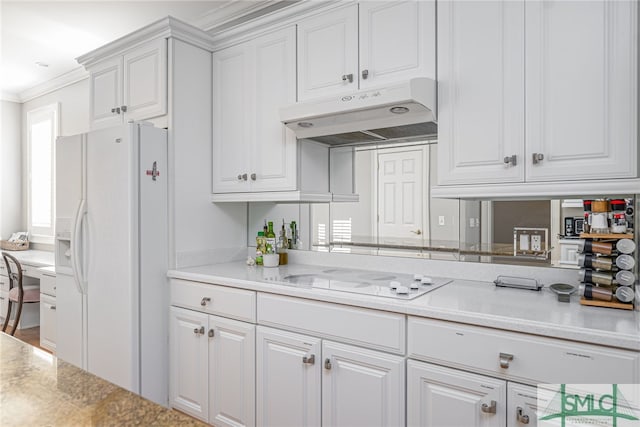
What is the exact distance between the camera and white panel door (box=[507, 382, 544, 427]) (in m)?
1.39

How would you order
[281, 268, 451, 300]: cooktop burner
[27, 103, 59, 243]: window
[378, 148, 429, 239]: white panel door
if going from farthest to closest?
[27, 103, 59, 243]: window < [378, 148, 429, 239]: white panel door < [281, 268, 451, 300]: cooktop burner

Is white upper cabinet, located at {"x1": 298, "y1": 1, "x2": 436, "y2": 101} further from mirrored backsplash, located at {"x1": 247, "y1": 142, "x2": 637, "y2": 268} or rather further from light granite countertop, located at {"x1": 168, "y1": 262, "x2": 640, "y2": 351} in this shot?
light granite countertop, located at {"x1": 168, "y1": 262, "x2": 640, "y2": 351}

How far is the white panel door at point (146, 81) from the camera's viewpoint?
262cm

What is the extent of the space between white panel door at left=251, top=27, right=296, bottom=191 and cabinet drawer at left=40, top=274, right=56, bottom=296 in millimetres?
2332

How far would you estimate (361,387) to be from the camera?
177cm

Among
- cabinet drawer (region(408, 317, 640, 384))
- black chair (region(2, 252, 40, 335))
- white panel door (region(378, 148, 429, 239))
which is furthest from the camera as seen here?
black chair (region(2, 252, 40, 335))

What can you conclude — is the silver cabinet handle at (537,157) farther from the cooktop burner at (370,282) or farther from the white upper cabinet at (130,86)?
the white upper cabinet at (130,86)

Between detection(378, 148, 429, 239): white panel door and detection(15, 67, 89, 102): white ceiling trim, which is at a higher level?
detection(15, 67, 89, 102): white ceiling trim

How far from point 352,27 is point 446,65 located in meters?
0.58

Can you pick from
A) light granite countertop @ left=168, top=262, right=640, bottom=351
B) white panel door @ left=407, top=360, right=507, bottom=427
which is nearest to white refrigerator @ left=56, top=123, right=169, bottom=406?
light granite countertop @ left=168, top=262, right=640, bottom=351

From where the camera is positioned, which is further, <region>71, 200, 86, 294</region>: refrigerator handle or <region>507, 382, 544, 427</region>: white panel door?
<region>71, 200, 86, 294</region>: refrigerator handle

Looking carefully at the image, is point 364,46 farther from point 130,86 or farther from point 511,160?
point 130,86

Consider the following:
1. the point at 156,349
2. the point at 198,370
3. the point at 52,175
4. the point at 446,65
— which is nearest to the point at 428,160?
the point at 446,65

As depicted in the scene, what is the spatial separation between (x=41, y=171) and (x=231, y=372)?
416 centimetres
